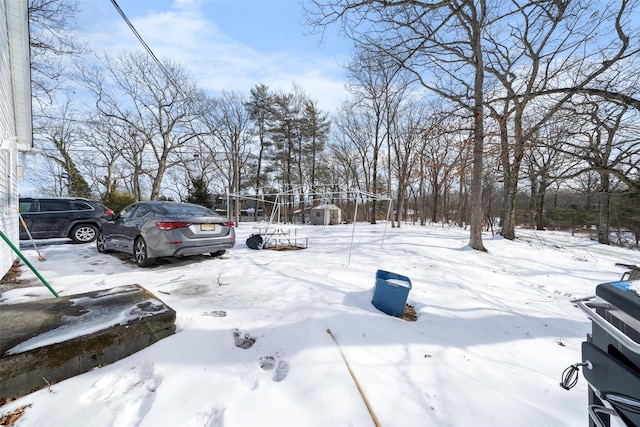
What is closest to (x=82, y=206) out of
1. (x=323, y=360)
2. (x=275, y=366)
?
(x=275, y=366)

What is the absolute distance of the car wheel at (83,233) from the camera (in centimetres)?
704

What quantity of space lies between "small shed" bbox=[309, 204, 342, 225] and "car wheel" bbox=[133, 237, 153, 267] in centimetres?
1919

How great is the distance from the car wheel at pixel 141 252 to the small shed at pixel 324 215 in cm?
1919

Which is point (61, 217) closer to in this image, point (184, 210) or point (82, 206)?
point (82, 206)

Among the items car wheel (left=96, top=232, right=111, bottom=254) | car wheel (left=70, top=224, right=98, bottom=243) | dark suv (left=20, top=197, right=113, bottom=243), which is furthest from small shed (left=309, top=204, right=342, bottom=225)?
car wheel (left=96, top=232, right=111, bottom=254)

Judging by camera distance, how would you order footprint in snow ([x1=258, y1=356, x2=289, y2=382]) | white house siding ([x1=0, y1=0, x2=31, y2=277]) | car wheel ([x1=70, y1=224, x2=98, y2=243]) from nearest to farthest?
footprint in snow ([x1=258, y1=356, x2=289, y2=382]), white house siding ([x1=0, y1=0, x2=31, y2=277]), car wheel ([x1=70, y1=224, x2=98, y2=243])

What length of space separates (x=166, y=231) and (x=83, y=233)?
17.2ft

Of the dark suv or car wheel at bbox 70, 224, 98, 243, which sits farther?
car wheel at bbox 70, 224, 98, 243

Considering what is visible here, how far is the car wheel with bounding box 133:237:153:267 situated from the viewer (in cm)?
445

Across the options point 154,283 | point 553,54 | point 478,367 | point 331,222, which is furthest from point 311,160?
point 478,367

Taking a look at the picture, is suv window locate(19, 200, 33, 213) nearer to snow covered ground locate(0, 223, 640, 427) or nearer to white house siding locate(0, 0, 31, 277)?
white house siding locate(0, 0, 31, 277)

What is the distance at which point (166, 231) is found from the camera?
418 cm

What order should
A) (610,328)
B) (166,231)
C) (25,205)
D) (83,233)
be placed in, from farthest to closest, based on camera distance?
1. (83,233)
2. (25,205)
3. (166,231)
4. (610,328)

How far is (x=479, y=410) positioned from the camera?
1.59 m
